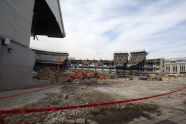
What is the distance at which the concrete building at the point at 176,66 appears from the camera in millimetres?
64312

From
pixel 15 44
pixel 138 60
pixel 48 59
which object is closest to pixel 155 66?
pixel 138 60

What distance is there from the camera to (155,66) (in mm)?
59500

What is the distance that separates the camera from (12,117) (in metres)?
3.46

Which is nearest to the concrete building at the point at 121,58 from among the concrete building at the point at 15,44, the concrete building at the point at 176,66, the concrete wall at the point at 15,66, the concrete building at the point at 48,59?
the concrete building at the point at 48,59

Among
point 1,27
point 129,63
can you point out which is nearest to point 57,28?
point 1,27

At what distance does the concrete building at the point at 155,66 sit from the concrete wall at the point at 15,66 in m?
62.9

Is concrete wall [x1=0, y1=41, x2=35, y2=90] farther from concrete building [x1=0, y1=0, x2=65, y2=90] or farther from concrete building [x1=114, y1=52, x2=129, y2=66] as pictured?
concrete building [x1=114, y1=52, x2=129, y2=66]

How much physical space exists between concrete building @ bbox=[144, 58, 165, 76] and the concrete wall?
6295 centimetres

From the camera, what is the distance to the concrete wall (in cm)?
739

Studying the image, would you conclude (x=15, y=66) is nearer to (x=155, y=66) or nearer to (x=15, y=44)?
(x=15, y=44)

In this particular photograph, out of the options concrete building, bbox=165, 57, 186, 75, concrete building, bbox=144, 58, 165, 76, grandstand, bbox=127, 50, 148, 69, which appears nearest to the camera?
grandstand, bbox=127, 50, 148, 69

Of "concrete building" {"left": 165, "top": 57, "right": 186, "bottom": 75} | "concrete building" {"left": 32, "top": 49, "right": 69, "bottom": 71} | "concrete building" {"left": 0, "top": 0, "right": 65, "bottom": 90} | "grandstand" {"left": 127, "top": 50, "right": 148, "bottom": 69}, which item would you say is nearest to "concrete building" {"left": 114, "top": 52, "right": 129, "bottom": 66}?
"grandstand" {"left": 127, "top": 50, "right": 148, "bottom": 69}

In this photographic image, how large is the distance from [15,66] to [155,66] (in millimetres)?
68526

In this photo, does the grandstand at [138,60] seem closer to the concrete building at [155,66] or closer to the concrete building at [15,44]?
the concrete building at [155,66]
